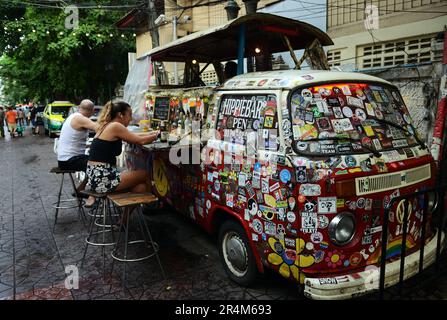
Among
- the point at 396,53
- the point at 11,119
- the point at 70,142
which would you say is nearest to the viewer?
the point at 70,142

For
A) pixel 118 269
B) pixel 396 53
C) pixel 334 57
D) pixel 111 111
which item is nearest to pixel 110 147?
pixel 111 111

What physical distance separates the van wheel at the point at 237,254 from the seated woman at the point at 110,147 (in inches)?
56.1

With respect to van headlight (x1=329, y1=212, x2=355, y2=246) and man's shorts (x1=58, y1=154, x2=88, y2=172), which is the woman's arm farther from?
van headlight (x1=329, y1=212, x2=355, y2=246)

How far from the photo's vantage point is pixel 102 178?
172 inches

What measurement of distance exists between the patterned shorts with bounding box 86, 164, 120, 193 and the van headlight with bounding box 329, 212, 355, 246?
269cm

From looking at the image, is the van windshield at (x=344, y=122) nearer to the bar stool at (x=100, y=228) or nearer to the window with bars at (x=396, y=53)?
the bar stool at (x=100, y=228)

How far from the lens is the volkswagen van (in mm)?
2988

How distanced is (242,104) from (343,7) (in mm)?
7033

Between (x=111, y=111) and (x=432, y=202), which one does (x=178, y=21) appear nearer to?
(x=111, y=111)

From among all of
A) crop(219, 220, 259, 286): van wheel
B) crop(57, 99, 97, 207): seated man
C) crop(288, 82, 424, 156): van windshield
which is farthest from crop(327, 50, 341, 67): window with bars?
crop(219, 220, 259, 286): van wheel

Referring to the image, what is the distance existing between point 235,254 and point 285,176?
1.20 metres

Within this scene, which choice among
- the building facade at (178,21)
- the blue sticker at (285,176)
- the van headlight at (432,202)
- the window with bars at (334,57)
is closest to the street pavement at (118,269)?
the van headlight at (432,202)

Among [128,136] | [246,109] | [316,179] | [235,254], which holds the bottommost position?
[235,254]

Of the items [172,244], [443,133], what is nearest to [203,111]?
[172,244]
